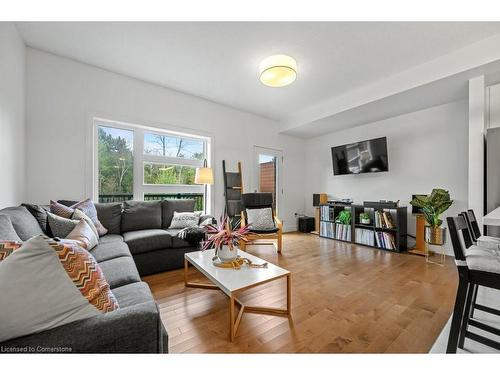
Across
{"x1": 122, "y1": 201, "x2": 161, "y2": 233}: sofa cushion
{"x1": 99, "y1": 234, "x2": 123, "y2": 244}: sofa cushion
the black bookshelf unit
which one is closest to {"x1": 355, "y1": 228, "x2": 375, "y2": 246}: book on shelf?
the black bookshelf unit

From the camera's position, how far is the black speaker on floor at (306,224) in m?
4.87

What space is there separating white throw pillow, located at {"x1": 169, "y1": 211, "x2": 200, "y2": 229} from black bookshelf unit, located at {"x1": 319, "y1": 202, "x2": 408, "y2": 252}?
2687mm

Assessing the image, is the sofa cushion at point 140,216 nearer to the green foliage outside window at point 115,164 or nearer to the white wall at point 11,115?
the green foliage outside window at point 115,164

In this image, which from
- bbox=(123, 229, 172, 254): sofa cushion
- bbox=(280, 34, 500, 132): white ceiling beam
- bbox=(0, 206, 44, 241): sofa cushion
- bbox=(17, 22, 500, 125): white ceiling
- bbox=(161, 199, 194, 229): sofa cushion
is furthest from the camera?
bbox=(161, 199, 194, 229): sofa cushion

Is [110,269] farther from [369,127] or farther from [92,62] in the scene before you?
[369,127]

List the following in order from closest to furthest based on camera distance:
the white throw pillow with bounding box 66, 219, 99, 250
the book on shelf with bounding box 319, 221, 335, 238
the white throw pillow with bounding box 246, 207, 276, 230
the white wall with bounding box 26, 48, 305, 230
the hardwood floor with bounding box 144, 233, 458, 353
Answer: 1. the hardwood floor with bounding box 144, 233, 458, 353
2. the white throw pillow with bounding box 66, 219, 99, 250
3. the white wall with bounding box 26, 48, 305, 230
4. the white throw pillow with bounding box 246, 207, 276, 230
5. the book on shelf with bounding box 319, 221, 335, 238

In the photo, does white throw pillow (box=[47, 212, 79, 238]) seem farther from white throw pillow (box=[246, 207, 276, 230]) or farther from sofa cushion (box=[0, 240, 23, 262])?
white throw pillow (box=[246, 207, 276, 230])

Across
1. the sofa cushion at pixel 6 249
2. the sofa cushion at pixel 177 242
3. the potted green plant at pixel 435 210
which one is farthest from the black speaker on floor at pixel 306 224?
the sofa cushion at pixel 6 249

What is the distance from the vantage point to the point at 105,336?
67 centimetres

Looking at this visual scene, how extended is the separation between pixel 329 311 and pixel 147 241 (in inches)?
76.6

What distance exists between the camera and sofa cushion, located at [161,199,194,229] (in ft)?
9.83

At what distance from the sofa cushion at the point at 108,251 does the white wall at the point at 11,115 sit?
86 centimetres

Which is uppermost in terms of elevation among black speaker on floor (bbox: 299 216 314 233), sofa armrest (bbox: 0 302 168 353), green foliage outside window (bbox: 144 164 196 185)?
green foliage outside window (bbox: 144 164 196 185)

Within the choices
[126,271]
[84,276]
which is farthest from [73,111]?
[84,276]
